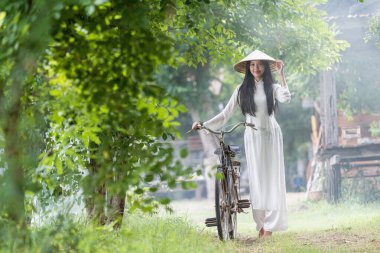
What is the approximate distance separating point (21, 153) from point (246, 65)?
3913mm

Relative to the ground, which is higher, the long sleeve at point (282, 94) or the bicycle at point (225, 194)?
the long sleeve at point (282, 94)

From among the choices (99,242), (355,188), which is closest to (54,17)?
(99,242)

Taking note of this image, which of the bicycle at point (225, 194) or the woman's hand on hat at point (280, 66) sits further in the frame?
the woman's hand on hat at point (280, 66)

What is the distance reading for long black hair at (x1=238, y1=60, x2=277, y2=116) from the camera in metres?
8.97

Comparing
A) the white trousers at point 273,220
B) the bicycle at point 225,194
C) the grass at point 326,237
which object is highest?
the bicycle at point 225,194

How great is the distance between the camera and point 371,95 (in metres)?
19.6

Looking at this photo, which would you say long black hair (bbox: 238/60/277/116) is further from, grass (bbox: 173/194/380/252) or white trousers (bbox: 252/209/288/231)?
grass (bbox: 173/194/380/252)

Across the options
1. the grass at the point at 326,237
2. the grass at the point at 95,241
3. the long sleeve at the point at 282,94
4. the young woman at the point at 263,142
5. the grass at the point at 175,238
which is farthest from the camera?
the young woman at the point at 263,142

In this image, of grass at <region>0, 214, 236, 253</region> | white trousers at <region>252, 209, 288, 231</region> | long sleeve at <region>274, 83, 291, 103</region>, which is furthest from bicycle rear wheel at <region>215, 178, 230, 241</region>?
long sleeve at <region>274, 83, 291, 103</region>

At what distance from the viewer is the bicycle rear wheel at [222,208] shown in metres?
8.20

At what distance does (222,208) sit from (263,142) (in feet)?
3.66

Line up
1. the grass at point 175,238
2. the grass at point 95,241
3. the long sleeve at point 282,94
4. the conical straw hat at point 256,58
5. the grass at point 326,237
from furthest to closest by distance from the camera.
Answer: the conical straw hat at point 256,58, the long sleeve at point 282,94, the grass at point 326,237, the grass at point 175,238, the grass at point 95,241

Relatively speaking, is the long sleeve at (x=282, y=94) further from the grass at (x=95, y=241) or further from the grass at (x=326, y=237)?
the grass at (x=95, y=241)

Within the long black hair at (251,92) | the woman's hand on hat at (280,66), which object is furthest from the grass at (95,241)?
the woman's hand on hat at (280,66)
